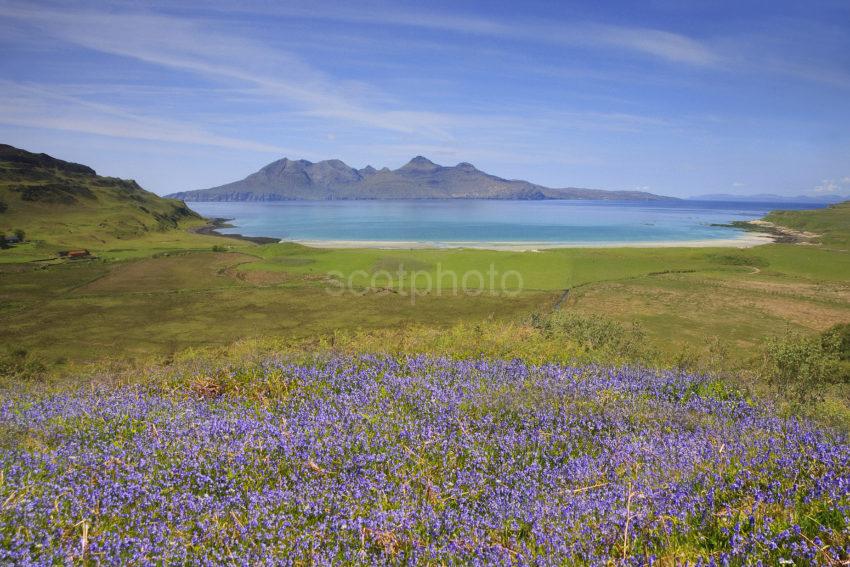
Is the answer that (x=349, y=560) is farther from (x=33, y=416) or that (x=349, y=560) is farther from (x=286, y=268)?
(x=286, y=268)

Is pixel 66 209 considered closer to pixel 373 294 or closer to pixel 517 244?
pixel 517 244

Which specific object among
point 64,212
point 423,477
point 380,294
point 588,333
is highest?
point 64,212

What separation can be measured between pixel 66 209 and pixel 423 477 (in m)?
156

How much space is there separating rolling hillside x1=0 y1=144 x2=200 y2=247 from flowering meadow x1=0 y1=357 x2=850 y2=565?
4210 inches

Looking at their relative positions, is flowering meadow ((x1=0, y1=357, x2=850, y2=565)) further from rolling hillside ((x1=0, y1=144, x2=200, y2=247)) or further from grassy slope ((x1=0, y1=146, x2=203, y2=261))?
rolling hillside ((x1=0, y1=144, x2=200, y2=247))

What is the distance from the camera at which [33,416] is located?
23.1ft

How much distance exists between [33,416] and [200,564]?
4.86m

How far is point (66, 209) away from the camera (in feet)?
419

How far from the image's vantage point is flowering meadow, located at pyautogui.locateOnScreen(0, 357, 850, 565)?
415 cm

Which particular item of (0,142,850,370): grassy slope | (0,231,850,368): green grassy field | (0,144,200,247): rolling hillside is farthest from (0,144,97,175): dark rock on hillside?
(0,231,850,368): green grassy field

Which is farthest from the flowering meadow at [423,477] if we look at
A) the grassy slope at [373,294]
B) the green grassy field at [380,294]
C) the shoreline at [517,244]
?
the shoreline at [517,244]

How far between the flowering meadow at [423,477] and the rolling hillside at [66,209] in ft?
351

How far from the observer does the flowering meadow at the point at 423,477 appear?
4.15 meters

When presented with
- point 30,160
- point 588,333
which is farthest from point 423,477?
point 30,160
